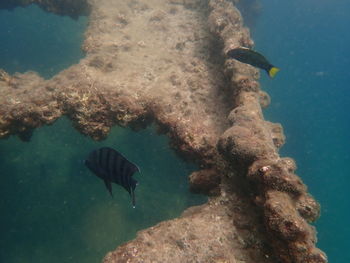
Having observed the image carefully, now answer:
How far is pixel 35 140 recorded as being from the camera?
38.6ft

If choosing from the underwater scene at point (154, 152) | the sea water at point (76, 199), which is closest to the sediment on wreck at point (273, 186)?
the underwater scene at point (154, 152)

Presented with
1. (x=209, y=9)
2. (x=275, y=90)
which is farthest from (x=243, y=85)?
(x=275, y=90)

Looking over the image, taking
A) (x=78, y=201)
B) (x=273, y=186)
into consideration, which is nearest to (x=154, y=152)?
(x=78, y=201)

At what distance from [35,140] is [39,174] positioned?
1.87m

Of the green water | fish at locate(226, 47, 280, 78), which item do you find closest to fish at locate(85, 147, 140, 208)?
fish at locate(226, 47, 280, 78)

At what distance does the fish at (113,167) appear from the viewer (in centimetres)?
322

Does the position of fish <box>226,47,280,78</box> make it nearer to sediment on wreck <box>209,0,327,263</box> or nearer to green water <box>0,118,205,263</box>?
sediment on wreck <box>209,0,327,263</box>

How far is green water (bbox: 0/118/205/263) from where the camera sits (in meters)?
9.36

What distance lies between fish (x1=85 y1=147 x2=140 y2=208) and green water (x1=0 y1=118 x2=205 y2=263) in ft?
20.8

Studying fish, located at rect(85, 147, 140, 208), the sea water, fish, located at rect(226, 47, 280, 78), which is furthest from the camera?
the sea water

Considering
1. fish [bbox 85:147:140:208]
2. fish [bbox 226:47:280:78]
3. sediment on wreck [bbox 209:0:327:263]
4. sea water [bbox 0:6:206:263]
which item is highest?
fish [bbox 226:47:280:78]

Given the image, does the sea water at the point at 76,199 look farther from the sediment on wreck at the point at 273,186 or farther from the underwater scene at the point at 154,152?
the sediment on wreck at the point at 273,186

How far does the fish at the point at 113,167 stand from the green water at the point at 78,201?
6349mm

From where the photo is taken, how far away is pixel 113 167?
333cm
